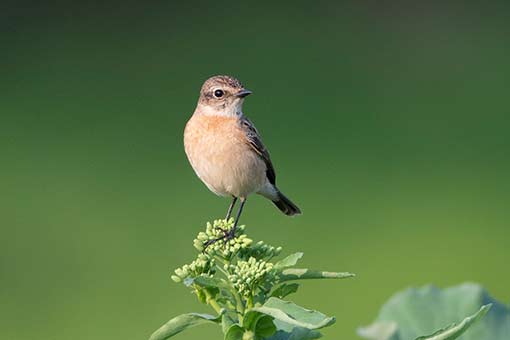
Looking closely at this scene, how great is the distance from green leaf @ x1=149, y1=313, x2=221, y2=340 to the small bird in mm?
1597

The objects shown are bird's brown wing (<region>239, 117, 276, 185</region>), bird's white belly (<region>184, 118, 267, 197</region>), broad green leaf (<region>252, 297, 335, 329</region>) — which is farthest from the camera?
bird's brown wing (<region>239, 117, 276, 185</region>)

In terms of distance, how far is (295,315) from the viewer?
7.28ft

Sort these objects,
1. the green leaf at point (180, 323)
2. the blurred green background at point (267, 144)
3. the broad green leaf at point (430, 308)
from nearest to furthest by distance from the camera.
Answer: the green leaf at point (180, 323) → the broad green leaf at point (430, 308) → the blurred green background at point (267, 144)

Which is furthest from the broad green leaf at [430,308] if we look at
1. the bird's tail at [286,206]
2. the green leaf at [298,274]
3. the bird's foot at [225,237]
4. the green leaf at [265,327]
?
the bird's tail at [286,206]

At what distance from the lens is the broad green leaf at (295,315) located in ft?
7.04

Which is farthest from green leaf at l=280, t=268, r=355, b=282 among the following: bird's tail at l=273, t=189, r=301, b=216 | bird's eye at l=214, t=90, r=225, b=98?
bird's tail at l=273, t=189, r=301, b=216

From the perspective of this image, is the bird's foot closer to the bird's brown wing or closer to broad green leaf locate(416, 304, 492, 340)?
broad green leaf locate(416, 304, 492, 340)

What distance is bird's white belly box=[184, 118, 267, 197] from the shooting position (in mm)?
4020

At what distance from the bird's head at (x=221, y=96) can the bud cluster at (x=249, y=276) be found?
1.88 metres

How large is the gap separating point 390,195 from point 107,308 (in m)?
2.80

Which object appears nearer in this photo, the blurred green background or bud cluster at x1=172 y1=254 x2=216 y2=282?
bud cluster at x1=172 y1=254 x2=216 y2=282

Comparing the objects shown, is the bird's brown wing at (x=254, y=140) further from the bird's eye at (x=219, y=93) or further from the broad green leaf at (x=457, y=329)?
the broad green leaf at (x=457, y=329)

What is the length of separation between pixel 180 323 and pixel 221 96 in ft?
6.91

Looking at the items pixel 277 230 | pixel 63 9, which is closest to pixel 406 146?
pixel 277 230
